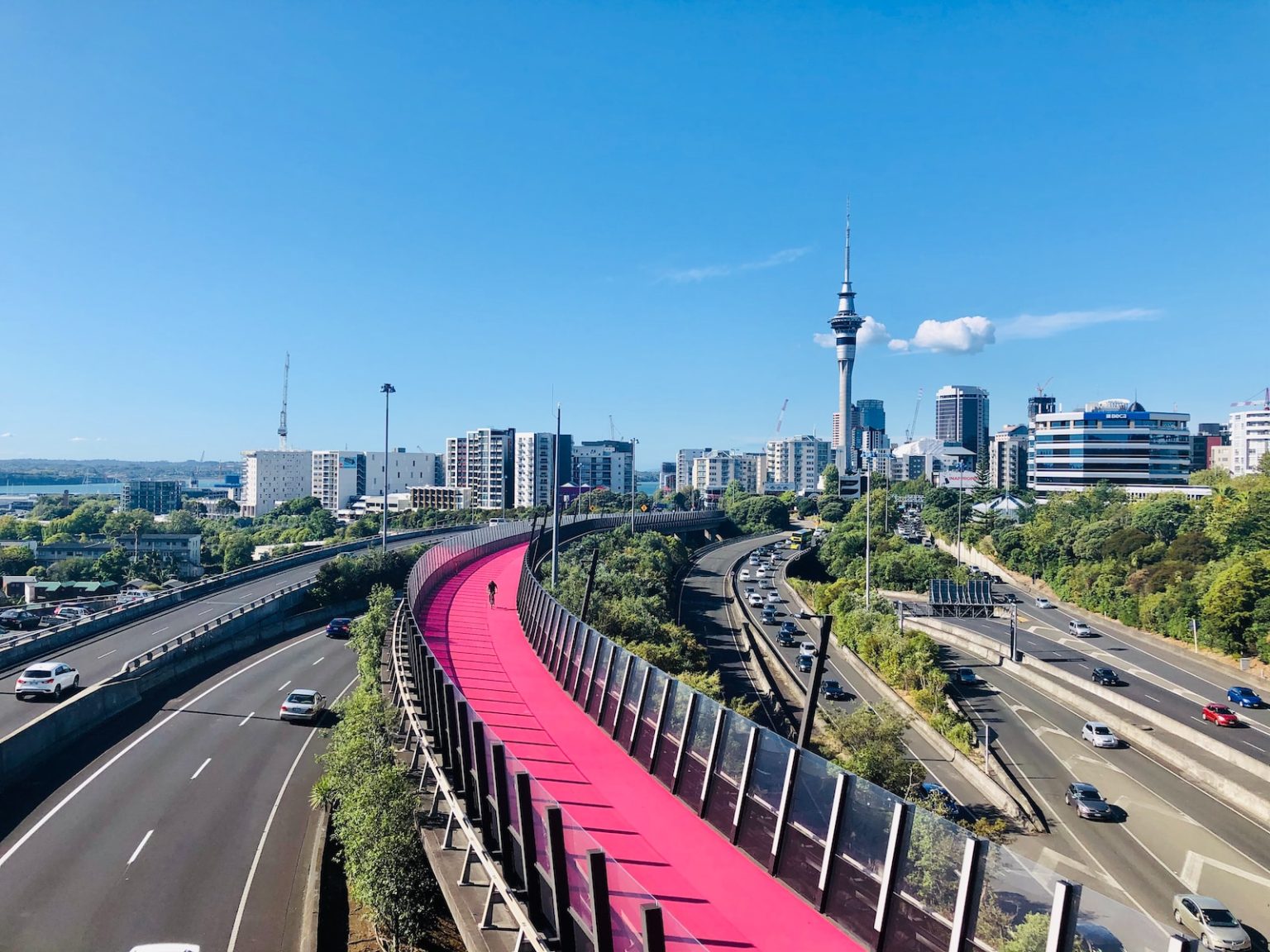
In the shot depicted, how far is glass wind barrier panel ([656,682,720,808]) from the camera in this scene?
12.9m

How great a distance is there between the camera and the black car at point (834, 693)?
1777 inches

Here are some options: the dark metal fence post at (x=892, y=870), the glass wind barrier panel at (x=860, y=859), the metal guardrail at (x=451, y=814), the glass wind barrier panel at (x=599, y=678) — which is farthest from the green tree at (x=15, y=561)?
the dark metal fence post at (x=892, y=870)

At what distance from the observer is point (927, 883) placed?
8.21 metres

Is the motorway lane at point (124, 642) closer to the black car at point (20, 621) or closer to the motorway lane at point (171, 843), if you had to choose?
the motorway lane at point (171, 843)

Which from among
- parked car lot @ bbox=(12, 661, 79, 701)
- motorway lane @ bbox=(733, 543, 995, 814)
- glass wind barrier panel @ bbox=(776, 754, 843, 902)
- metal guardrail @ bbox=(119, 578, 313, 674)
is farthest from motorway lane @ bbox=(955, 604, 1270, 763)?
parked car lot @ bbox=(12, 661, 79, 701)

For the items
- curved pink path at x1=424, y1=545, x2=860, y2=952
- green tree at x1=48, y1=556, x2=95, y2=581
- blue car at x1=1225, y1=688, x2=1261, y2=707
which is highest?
curved pink path at x1=424, y1=545, x2=860, y2=952

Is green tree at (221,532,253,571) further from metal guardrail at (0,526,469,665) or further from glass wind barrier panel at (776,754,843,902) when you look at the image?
glass wind barrier panel at (776,754,843,902)

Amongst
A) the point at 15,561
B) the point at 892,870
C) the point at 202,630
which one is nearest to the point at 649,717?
the point at 892,870

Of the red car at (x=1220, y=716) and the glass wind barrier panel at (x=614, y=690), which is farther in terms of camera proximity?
the red car at (x=1220, y=716)

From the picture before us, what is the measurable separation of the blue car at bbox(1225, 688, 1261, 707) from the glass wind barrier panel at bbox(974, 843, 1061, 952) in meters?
46.6

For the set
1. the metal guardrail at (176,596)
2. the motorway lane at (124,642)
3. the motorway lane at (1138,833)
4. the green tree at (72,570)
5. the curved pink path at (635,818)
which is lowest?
the motorway lane at (1138,833)

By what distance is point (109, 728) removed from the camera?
30.0 metres

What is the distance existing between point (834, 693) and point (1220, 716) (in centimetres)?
1832

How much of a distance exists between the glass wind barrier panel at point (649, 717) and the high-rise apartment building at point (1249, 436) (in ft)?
674
